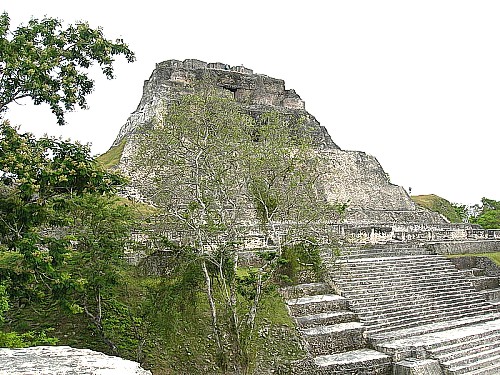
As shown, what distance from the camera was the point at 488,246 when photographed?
1650 cm

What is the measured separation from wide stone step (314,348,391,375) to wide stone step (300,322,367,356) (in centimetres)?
13

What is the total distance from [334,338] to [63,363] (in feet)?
23.0

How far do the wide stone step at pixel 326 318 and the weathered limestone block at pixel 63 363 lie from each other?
6690mm

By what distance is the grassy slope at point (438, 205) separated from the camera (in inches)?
1137

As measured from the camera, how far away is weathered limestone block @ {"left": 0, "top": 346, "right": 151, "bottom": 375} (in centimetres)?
252

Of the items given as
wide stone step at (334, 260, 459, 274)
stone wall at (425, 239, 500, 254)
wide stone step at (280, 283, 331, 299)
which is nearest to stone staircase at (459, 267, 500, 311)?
wide stone step at (334, 260, 459, 274)

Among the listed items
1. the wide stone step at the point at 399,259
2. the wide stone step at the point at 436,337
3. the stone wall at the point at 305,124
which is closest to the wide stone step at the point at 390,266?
the wide stone step at the point at 399,259

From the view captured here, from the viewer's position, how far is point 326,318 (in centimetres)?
952

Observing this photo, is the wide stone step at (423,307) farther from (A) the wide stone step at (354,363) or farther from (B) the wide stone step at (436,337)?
(A) the wide stone step at (354,363)

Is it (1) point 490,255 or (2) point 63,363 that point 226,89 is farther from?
(2) point 63,363

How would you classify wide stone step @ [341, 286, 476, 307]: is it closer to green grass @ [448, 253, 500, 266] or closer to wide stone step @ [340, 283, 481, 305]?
wide stone step @ [340, 283, 481, 305]

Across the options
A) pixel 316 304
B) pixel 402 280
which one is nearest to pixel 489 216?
pixel 402 280

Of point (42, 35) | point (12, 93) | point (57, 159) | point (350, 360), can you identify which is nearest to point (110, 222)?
point (57, 159)

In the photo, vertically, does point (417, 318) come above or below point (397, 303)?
below
